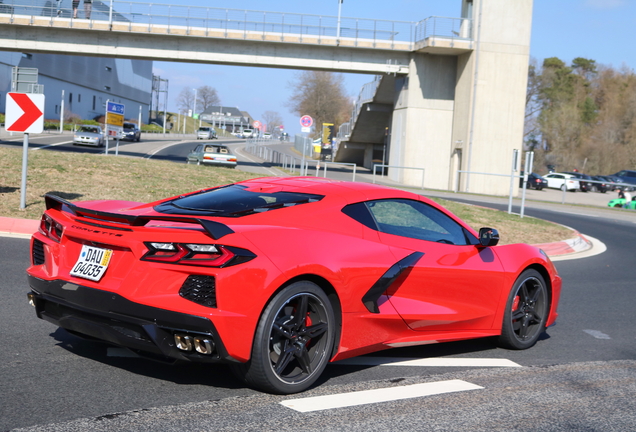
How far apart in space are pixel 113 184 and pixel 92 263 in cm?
1288

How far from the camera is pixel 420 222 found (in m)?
5.65

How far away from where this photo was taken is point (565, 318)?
7508 mm

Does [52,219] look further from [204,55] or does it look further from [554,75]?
[554,75]

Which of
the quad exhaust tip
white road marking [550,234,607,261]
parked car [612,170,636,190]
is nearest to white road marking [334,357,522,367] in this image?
the quad exhaust tip

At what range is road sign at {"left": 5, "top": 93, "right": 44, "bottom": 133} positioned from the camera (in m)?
12.0

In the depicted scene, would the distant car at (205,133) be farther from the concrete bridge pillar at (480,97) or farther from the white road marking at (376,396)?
the white road marking at (376,396)

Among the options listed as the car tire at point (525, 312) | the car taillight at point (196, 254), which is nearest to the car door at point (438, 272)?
the car tire at point (525, 312)

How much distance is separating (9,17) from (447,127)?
27.4m

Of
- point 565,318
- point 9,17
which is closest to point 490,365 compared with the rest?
point 565,318

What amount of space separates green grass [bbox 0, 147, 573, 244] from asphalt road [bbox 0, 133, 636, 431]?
8353mm

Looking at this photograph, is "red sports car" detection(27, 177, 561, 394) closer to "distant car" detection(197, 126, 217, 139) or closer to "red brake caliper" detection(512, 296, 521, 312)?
"red brake caliper" detection(512, 296, 521, 312)

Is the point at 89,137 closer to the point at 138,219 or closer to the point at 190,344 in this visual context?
the point at 138,219

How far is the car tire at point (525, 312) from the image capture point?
5.83 metres

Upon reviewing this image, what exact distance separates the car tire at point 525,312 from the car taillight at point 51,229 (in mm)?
3662
